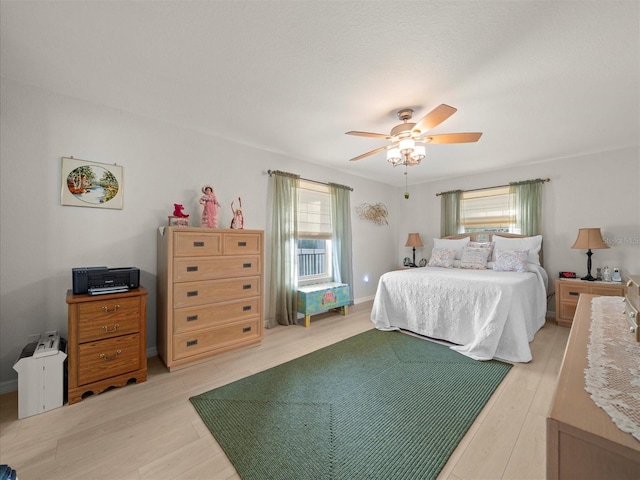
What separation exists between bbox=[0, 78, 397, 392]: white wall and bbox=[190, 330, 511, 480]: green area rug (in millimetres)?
1537

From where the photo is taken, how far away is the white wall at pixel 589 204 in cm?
349

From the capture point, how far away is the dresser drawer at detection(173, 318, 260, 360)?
2465 millimetres

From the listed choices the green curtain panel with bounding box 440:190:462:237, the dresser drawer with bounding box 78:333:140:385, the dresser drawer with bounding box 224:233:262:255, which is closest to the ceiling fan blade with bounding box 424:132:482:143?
the dresser drawer with bounding box 224:233:262:255

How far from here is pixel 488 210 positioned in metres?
4.65

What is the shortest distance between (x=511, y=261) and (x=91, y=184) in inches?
196

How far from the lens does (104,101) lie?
7.95ft

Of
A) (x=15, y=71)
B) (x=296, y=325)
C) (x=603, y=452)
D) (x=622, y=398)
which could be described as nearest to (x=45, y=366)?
(x=15, y=71)

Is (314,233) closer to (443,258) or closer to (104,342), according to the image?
(443,258)

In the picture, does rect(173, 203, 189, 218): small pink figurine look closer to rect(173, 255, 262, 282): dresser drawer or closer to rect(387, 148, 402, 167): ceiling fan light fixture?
rect(173, 255, 262, 282): dresser drawer

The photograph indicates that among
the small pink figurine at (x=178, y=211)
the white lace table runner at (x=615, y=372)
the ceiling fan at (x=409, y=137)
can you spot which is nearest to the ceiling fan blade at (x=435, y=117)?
the ceiling fan at (x=409, y=137)

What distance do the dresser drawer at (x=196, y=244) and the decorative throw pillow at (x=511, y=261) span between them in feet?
12.3

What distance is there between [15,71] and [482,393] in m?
4.24

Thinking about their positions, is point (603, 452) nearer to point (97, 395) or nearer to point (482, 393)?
point (482, 393)

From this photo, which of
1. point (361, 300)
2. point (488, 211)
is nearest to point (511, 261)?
point (488, 211)
